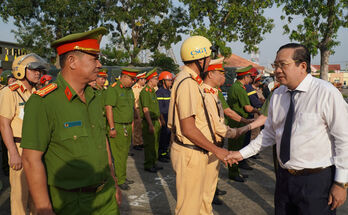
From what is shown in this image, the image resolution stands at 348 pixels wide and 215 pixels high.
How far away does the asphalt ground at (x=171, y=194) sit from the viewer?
4879mm

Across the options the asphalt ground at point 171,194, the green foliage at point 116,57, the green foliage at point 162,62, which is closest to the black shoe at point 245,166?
the asphalt ground at point 171,194

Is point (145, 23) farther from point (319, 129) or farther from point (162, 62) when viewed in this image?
point (319, 129)

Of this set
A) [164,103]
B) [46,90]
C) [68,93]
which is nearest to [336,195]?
[68,93]

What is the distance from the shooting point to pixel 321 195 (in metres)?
2.47

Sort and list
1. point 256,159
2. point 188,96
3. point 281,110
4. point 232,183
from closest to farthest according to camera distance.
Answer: point 281,110, point 188,96, point 232,183, point 256,159

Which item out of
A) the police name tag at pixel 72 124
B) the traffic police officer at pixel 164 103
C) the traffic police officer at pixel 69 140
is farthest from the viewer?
the traffic police officer at pixel 164 103

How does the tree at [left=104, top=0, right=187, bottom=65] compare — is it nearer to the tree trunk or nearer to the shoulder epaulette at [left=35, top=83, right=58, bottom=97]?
the tree trunk

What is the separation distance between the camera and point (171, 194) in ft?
18.2

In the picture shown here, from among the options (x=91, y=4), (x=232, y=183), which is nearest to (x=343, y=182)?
(x=232, y=183)

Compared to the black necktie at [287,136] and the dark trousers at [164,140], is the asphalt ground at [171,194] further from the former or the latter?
the black necktie at [287,136]

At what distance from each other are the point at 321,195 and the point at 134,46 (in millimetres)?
30598

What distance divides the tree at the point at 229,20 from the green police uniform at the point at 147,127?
18.2 meters

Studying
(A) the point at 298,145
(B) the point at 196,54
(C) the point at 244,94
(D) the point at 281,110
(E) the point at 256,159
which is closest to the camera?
(A) the point at 298,145

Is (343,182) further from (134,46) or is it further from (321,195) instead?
(134,46)
